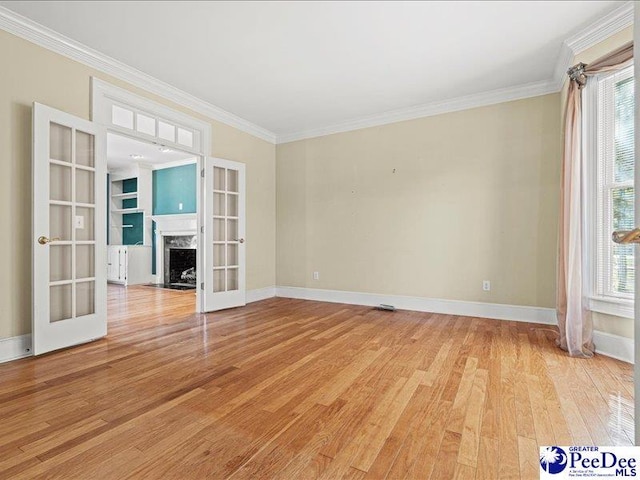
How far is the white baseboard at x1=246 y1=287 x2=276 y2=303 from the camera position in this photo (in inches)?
196

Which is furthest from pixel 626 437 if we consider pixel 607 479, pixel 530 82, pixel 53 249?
pixel 53 249

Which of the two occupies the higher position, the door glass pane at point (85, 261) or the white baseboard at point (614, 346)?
the door glass pane at point (85, 261)

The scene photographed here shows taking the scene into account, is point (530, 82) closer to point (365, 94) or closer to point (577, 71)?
point (577, 71)

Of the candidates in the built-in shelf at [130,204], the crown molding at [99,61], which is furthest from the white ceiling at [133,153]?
the crown molding at [99,61]

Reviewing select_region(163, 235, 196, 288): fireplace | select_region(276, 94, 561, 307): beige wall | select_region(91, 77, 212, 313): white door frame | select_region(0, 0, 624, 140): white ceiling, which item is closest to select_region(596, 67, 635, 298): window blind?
select_region(0, 0, 624, 140): white ceiling

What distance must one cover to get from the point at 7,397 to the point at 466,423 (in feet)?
8.77

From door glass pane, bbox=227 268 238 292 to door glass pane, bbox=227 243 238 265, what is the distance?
0.11m

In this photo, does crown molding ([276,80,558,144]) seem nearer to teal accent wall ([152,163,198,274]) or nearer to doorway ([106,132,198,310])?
teal accent wall ([152,163,198,274])

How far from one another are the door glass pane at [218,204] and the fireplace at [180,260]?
9.16ft

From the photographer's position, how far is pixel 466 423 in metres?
1.67

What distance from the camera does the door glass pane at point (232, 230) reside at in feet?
15.0

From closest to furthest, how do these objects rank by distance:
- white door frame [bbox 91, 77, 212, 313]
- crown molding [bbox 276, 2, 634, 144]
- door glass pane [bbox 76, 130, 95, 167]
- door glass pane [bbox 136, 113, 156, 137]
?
crown molding [bbox 276, 2, 634, 144] → door glass pane [bbox 76, 130, 95, 167] → white door frame [bbox 91, 77, 212, 313] → door glass pane [bbox 136, 113, 156, 137]

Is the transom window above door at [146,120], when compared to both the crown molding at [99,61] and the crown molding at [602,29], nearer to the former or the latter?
the crown molding at [99,61]

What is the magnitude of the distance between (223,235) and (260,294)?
4.08 ft
